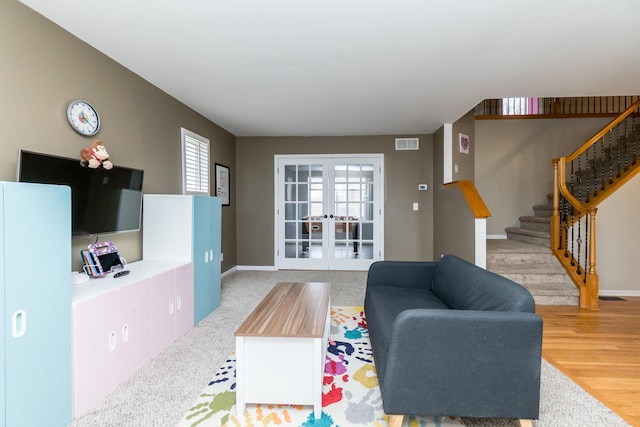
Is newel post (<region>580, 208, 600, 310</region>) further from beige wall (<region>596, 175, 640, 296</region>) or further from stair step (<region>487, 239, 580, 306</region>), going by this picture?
beige wall (<region>596, 175, 640, 296</region>)

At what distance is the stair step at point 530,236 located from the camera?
4.30 meters

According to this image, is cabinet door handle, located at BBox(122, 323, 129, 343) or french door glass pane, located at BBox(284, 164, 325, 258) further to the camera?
french door glass pane, located at BBox(284, 164, 325, 258)

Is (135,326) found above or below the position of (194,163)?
below

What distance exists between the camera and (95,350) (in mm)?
1831

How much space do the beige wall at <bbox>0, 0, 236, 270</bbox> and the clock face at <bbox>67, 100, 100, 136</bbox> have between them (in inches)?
1.6

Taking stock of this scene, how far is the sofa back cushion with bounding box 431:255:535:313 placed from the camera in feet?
5.18

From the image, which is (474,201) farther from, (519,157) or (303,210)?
(303,210)

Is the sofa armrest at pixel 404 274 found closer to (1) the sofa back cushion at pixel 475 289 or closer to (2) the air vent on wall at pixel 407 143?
(1) the sofa back cushion at pixel 475 289

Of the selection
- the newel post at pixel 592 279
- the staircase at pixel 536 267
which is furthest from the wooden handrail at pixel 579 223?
the staircase at pixel 536 267

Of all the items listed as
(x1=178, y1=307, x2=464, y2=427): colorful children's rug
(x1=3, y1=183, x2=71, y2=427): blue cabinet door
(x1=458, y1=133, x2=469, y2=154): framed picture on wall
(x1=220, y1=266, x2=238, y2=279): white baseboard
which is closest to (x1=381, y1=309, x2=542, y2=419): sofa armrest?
(x1=178, y1=307, x2=464, y2=427): colorful children's rug

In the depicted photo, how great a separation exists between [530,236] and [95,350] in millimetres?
5285

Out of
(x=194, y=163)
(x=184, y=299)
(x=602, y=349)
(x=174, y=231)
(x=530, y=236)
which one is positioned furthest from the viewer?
(x=530, y=236)

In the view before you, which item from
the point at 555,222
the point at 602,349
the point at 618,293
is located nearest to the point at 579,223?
the point at 555,222

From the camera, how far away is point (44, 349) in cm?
152
